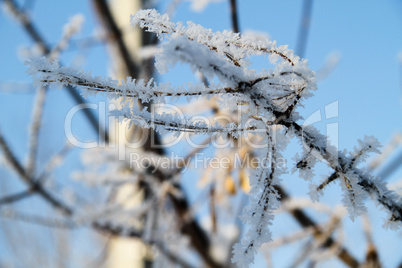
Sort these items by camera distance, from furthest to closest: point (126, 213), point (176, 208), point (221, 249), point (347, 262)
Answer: point (221, 249), point (176, 208), point (126, 213), point (347, 262)

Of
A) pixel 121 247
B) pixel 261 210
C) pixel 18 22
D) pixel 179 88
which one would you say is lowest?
pixel 121 247

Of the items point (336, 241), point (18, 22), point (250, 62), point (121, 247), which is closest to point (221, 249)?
point (121, 247)

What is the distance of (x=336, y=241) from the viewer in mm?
1134

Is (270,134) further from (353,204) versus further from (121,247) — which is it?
(121,247)

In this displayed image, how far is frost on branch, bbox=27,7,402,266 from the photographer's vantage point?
0.25 m

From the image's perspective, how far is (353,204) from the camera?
31 centimetres

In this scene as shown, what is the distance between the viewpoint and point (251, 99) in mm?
271

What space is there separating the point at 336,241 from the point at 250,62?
43.7 inches

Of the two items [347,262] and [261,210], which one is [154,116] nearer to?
[261,210]

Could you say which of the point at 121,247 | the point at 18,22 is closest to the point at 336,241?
the point at 121,247

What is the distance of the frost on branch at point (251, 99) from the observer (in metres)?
0.25

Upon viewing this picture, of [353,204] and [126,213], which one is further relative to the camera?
[126,213]

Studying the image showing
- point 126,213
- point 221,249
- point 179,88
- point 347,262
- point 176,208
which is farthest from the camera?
point 221,249

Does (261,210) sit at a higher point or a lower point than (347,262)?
higher
